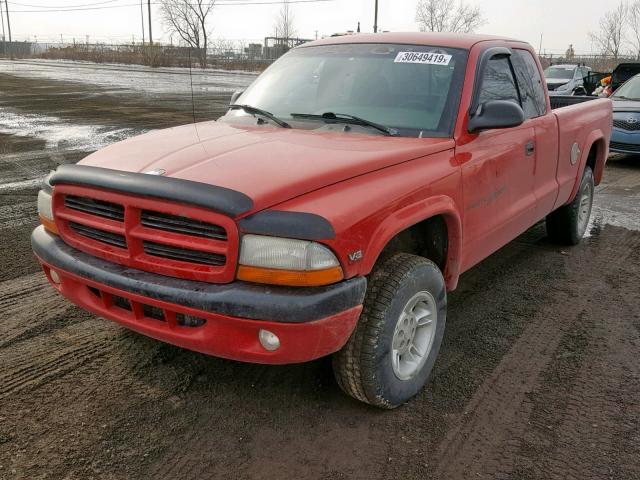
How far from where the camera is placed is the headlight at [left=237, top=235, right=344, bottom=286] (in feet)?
7.57

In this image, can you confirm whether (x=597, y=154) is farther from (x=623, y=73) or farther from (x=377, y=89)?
(x=623, y=73)

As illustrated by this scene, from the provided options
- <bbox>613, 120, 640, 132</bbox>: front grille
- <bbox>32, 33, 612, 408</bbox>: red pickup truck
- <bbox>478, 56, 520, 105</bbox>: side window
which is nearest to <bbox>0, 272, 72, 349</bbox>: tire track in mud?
<bbox>32, 33, 612, 408</bbox>: red pickup truck

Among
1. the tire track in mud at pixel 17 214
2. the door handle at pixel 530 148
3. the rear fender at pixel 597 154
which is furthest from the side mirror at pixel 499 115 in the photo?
the tire track in mud at pixel 17 214

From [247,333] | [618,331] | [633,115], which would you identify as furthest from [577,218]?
[633,115]

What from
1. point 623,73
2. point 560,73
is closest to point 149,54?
point 560,73

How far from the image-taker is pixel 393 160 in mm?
2852

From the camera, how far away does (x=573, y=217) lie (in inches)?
215

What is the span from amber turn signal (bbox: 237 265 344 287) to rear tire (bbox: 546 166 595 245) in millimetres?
3759

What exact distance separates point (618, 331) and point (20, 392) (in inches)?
142

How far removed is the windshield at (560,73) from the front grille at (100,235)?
2011 centimetres

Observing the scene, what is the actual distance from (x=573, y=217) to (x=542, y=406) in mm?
2942

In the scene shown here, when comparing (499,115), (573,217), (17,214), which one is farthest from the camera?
(17,214)

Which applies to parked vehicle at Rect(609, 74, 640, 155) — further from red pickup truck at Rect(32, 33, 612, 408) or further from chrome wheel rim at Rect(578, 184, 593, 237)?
red pickup truck at Rect(32, 33, 612, 408)

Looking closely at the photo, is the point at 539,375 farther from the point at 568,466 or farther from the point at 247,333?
the point at 247,333
